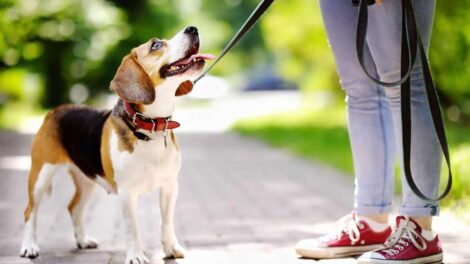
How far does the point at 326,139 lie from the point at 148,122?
31.5 ft

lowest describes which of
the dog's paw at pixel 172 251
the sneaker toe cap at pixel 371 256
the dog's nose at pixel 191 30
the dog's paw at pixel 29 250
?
the dog's paw at pixel 29 250

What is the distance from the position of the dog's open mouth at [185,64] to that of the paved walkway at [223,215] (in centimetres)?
105

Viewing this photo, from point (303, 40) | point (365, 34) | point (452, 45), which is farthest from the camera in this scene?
point (303, 40)

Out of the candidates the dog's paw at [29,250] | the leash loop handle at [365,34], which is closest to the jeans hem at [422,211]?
the leash loop handle at [365,34]

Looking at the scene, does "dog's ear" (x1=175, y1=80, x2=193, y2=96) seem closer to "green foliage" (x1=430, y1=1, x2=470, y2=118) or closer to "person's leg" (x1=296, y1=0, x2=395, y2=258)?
"person's leg" (x1=296, y1=0, x2=395, y2=258)

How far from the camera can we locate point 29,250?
4918 mm

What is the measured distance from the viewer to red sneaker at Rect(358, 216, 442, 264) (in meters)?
4.14

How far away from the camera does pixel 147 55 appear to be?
14.6 feet

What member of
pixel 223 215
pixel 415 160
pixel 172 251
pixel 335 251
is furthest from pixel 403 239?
pixel 223 215

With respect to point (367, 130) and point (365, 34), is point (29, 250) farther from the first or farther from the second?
point (365, 34)

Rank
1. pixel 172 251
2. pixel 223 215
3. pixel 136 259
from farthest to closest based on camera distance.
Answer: pixel 223 215 < pixel 172 251 < pixel 136 259

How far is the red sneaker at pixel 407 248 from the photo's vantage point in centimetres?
414

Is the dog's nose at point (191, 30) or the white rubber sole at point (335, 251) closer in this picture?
the dog's nose at point (191, 30)

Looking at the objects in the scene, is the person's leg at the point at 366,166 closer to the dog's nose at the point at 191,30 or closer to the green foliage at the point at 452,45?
the dog's nose at the point at 191,30
